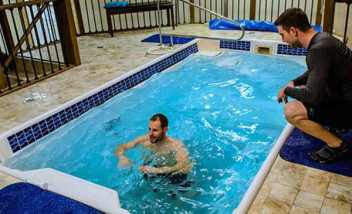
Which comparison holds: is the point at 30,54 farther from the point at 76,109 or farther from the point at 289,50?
the point at 289,50

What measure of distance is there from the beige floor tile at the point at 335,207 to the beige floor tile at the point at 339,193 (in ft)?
0.13

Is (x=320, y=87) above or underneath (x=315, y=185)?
above

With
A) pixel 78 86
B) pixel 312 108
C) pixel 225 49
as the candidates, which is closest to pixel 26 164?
pixel 78 86

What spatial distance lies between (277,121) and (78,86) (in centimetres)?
266

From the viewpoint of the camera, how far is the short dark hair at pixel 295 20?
88.7 inches

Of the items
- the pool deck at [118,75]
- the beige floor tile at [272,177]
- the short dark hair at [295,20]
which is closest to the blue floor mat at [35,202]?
the pool deck at [118,75]

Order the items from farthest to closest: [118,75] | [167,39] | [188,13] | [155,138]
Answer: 1. [188,13]
2. [167,39]
3. [118,75]
4. [155,138]

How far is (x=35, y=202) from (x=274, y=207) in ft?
5.28

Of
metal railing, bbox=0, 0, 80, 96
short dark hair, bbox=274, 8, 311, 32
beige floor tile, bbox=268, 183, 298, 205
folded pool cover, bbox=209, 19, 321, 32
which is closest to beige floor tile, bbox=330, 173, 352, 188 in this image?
beige floor tile, bbox=268, 183, 298, 205

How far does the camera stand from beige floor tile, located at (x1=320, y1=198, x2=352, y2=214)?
2004 millimetres

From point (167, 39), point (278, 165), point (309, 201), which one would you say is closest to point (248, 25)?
point (167, 39)

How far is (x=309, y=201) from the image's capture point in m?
2.11

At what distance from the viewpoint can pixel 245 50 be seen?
20.4 ft

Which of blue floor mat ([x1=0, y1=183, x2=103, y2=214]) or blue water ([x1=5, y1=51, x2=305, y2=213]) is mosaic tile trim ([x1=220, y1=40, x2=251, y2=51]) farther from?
blue floor mat ([x1=0, y1=183, x2=103, y2=214])
